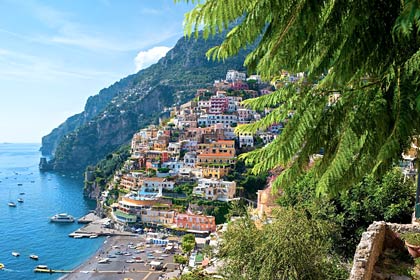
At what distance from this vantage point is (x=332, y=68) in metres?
1.35

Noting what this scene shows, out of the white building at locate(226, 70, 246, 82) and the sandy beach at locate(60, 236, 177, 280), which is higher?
the white building at locate(226, 70, 246, 82)

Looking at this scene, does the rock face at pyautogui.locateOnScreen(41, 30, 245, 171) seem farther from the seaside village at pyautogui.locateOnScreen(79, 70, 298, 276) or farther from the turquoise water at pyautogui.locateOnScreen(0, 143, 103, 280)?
the seaside village at pyautogui.locateOnScreen(79, 70, 298, 276)

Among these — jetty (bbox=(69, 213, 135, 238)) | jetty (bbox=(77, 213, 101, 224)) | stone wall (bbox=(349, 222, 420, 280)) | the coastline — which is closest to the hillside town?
jetty (bbox=(69, 213, 135, 238))

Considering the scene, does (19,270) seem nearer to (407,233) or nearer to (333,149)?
(407,233)

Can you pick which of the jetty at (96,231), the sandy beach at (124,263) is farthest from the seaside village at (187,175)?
the sandy beach at (124,263)

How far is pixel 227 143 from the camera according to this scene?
39750 millimetres

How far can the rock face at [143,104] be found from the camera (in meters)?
75.7

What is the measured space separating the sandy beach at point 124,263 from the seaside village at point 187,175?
2.13m

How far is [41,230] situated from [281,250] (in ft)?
109

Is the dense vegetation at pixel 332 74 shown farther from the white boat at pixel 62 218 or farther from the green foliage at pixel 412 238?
the white boat at pixel 62 218

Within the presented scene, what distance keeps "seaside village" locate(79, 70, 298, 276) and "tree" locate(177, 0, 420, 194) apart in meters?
19.0

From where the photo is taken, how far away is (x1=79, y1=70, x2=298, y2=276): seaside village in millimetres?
31906

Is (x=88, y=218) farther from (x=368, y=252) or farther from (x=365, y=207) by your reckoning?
(x=368, y=252)

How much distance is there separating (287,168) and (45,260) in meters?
29.2
